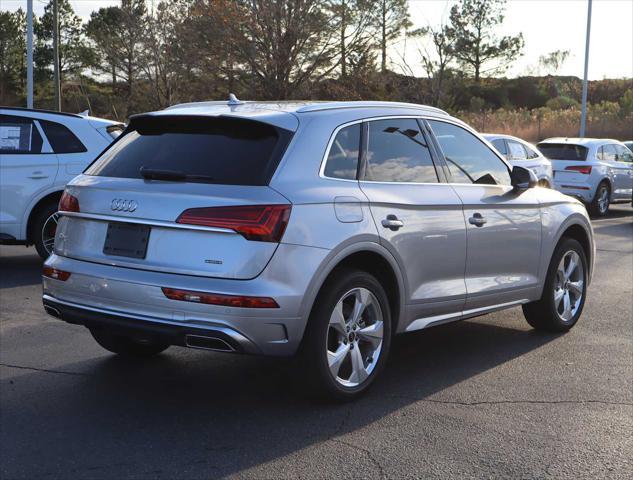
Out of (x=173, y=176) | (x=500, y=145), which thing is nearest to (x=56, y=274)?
(x=173, y=176)

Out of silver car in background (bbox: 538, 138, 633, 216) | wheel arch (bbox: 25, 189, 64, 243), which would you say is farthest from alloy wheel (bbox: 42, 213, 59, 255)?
silver car in background (bbox: 538, 138, 633, 216)

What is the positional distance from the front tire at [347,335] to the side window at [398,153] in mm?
703

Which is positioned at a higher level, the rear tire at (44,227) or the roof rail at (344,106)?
the roof rail at (344,106)

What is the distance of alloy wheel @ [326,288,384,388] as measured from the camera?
202 inches

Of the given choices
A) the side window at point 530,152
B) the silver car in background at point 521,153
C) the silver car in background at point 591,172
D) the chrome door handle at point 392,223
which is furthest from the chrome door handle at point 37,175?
the silver car in background at point 591,172

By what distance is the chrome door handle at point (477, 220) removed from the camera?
20.0 feet

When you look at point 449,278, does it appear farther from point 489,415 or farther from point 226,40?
point 226,40

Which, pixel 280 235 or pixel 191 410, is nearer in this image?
pixel 280 235

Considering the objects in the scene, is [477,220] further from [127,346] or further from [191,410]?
[127,346]

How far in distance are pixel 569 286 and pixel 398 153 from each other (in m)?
2.43

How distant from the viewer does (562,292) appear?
733 cm

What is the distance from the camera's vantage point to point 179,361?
6.19m

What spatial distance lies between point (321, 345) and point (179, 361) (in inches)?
62.7

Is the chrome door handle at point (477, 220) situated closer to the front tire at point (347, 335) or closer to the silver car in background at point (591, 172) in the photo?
the front tire at point (347, 335)
